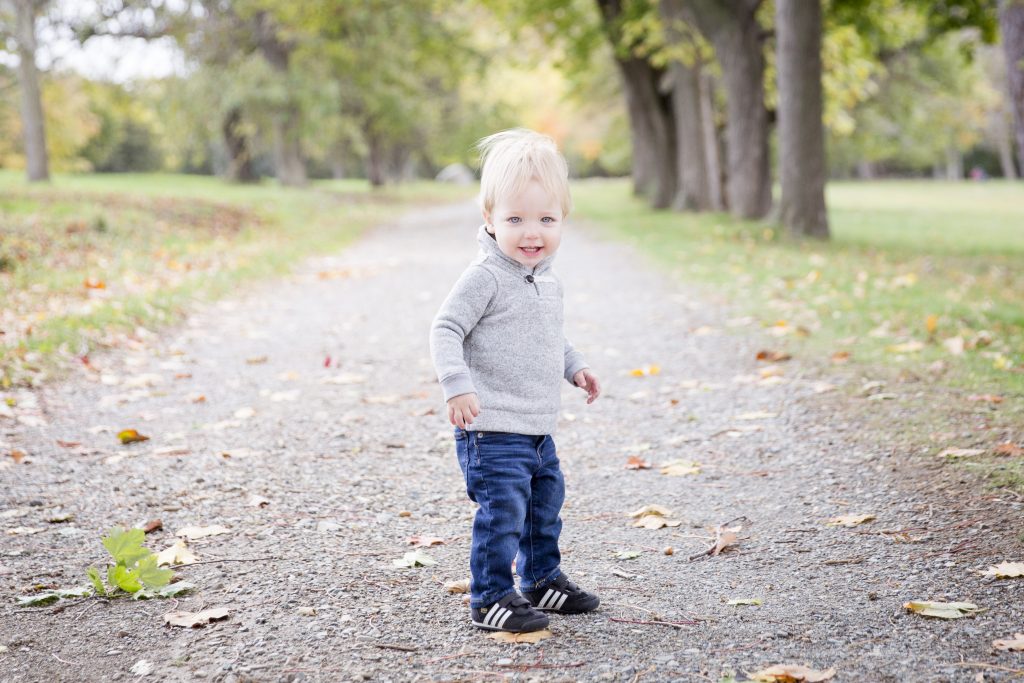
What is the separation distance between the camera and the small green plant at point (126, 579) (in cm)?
342

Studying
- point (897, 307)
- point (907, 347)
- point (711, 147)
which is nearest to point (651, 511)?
point (907, 347)

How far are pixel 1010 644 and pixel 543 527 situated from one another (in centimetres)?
144

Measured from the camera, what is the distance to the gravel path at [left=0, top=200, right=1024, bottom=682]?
295cm

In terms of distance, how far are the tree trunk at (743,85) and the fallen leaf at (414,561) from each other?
50.1ft

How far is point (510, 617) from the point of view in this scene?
3.14 meters

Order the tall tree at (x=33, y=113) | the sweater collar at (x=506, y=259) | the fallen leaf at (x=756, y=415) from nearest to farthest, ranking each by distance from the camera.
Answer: the sweater collar at (x=506, y=259) < the fallen leaf at (x=756, y=415) < the tall tree at (x=33, y=113)

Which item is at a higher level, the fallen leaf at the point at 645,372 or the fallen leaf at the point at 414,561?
the fallen leaf at the point at 645,372

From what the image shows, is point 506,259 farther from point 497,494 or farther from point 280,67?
point 280,67

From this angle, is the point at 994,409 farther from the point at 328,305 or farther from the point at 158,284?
the point at 158,284

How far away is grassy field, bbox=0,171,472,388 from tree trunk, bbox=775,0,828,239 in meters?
7.51

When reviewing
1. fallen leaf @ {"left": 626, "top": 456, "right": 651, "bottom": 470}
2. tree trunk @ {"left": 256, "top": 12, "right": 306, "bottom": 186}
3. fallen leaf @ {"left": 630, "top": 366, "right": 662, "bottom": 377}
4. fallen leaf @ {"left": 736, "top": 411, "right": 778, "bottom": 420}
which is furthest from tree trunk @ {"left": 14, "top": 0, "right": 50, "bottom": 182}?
fallen leaf @ {"left": 626, "top": 456, "right": 651, "bottom": 470}

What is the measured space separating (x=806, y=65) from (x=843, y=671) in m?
13.0

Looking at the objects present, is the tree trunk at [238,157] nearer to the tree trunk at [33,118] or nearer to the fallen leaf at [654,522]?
the tree trunk at [33,118]

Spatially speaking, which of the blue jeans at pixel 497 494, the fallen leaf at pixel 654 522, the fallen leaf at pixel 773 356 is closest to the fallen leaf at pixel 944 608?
the fallen leaf at pixel 654 522
